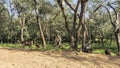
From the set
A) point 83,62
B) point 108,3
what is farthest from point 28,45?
point 108,3

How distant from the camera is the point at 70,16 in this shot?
6638 centimetres

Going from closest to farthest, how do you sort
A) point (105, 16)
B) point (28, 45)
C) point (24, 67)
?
point (24, 67)
point (28, 45)
point (105, 16)

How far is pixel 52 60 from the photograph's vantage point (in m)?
15.0

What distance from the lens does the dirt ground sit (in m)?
14.1

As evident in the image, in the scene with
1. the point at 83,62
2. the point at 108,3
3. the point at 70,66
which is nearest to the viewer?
the point at 70,66

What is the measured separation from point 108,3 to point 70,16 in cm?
3645

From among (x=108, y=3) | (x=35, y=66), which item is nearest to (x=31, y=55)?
(x=35, y=66)

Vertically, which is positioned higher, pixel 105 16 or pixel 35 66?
pixel 105 16

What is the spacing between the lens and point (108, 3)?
98.5 feet

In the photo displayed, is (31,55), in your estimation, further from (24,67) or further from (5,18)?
(5,18)

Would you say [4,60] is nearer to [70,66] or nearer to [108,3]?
[70,66]

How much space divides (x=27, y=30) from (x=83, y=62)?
52.9 meters

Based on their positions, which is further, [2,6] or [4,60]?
[2,6]

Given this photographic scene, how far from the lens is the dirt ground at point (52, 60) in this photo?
1406 centimetres
